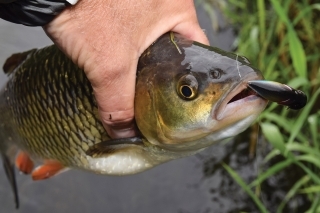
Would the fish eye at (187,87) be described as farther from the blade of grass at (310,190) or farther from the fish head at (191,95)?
the blade of grass at (310,190)

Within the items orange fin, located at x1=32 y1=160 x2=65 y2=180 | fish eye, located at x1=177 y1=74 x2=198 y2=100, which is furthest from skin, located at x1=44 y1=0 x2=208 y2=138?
orange fin, located at x1=32 y1=160 x2=65 y2=180

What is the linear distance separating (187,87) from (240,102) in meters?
0.17

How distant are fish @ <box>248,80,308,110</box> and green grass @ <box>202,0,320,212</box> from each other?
1158 millimetres

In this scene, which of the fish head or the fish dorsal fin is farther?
the fish dorsal fin

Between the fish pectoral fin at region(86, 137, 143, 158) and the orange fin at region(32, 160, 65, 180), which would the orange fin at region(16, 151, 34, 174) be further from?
the fish pectoral fin at region(86, 137, 143, 158)

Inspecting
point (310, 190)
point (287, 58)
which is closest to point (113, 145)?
point (310, 190)

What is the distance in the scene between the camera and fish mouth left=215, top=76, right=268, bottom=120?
167cm

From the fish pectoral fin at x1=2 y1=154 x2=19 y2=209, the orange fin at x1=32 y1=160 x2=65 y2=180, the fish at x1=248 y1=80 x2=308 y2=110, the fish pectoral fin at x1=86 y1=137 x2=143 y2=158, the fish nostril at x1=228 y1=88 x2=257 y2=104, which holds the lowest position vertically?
the fish pectoral fin at x1=2 y1=154 x2=19 y2=209

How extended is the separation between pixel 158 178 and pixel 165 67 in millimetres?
1470

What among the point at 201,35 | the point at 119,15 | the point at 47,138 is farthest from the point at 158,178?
the point at 119,15

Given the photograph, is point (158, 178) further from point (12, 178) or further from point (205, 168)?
point (12, 178)

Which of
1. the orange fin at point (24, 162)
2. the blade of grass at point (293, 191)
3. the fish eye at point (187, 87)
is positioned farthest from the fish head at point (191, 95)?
the blade of grass at point (293, 191)

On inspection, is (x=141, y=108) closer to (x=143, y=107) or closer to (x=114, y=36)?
(x=143, y=107)

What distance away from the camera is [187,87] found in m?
1.77
